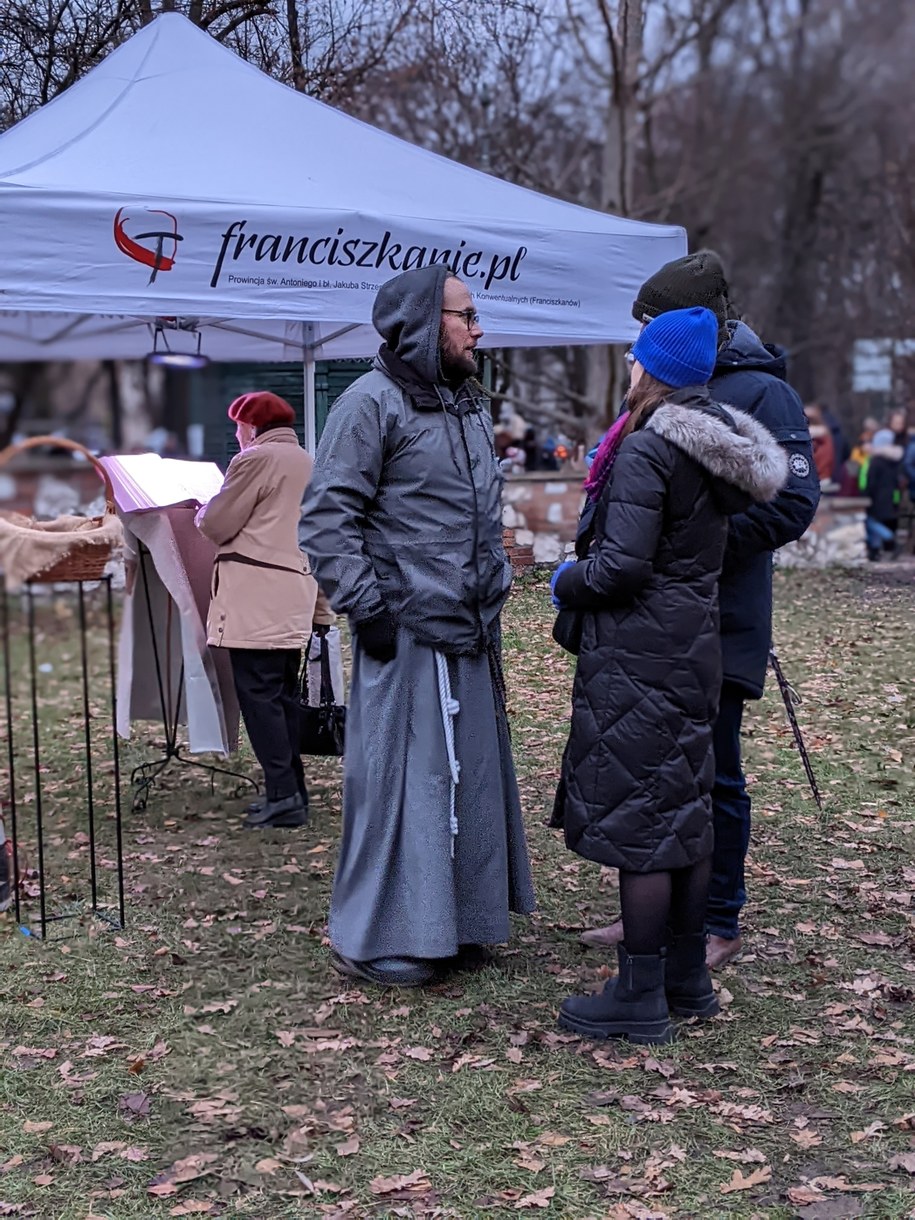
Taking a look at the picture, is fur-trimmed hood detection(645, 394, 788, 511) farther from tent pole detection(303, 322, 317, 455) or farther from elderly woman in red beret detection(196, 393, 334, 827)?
tent pole detection(303, 322, 317, 455)

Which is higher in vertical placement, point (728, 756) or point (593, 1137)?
point (728, 756)

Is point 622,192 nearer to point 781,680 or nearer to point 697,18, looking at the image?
point 697,18

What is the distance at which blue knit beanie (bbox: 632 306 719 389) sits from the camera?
321cm

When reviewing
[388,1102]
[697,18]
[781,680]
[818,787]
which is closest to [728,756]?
[781,680]

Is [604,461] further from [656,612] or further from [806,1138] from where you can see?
[806,1138]

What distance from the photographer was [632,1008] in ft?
11.2

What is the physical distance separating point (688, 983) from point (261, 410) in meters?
2.66

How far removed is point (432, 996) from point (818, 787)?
2790 mm

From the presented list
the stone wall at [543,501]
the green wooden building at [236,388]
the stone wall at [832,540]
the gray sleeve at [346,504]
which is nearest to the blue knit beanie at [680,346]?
the gray sleeve at [346,504]

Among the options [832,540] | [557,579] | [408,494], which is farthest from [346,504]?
[832,540]

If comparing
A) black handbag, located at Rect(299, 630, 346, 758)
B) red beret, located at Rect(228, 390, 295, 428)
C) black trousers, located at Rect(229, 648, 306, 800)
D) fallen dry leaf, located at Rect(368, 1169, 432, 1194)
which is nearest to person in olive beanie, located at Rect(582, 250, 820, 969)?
fallen dry leaf, located at Rect(368, 1169, 432, 1194)

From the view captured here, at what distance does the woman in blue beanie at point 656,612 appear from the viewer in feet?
10.3

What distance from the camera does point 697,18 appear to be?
18328mm

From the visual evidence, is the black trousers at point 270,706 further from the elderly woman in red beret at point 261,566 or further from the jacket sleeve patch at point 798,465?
the jacket sleeve patch at point 798,465
